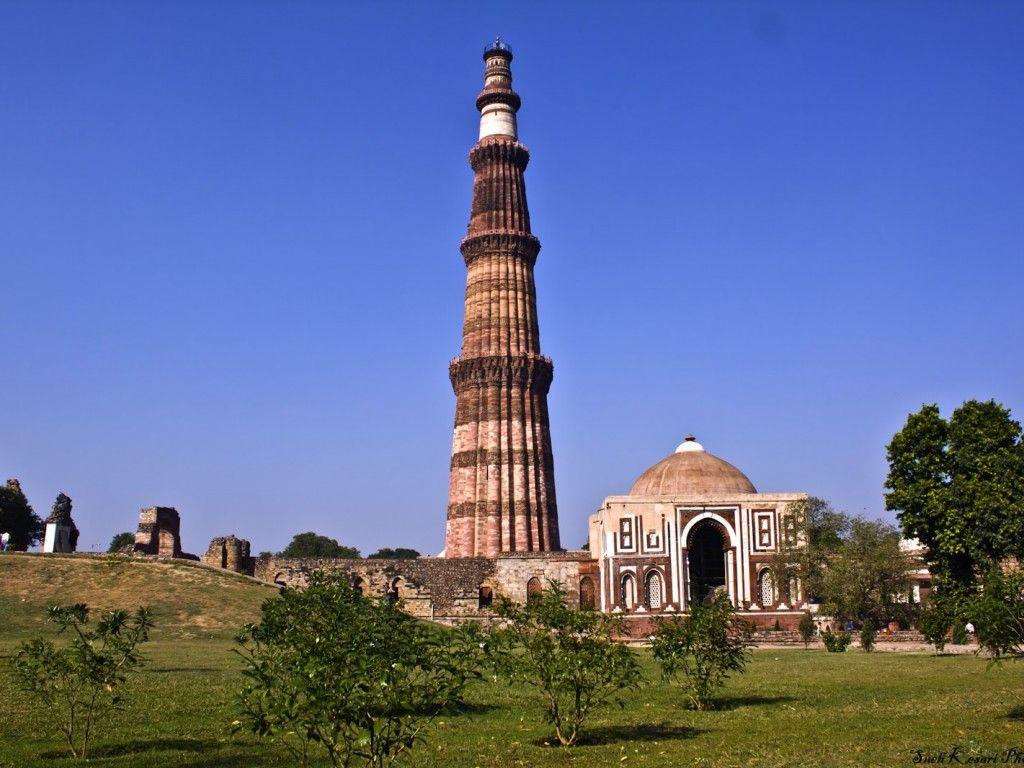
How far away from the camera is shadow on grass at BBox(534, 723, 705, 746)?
13125 millimetres

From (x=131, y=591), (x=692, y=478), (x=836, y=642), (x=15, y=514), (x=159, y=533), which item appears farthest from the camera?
(x=15, y=514)

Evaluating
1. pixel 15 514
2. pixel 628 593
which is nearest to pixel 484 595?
pixel 628 593

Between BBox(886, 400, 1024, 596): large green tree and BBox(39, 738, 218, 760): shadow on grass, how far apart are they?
20643 mm

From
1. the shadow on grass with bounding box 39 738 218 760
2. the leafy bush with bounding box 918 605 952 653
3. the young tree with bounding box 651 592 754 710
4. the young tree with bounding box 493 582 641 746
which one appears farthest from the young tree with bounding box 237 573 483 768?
the leafy bush with bounding box 918 605 952 653

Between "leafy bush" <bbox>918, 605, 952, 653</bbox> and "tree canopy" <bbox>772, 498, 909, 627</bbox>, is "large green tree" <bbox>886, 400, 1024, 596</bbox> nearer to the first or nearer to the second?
"leafy bush" <bbox>918, 605, 952, 653</bbox>

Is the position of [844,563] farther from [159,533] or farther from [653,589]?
[159,533]

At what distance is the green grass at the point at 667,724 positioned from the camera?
11508mm

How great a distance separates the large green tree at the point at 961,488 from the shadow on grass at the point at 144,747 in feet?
67.7

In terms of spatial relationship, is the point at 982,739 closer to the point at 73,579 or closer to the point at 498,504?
the point at 73,579

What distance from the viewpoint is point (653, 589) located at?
43.7m

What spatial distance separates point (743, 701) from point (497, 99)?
1722 inches

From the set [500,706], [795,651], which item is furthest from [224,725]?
[795,651]

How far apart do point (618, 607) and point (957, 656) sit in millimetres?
18091

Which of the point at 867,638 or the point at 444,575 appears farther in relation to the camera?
the point at 444,575
